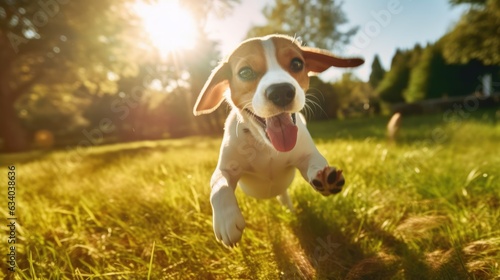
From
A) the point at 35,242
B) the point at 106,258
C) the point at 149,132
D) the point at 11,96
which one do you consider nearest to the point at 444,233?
the point at 106,258

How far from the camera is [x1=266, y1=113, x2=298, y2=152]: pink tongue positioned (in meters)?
1.55

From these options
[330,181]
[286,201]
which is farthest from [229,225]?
[286,201]

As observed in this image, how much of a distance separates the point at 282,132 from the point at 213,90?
613 millimetres

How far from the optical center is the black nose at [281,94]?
4.99 ft

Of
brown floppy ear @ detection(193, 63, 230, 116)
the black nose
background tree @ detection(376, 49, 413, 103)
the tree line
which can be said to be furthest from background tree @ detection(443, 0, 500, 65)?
the black nose

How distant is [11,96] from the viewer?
707 inches

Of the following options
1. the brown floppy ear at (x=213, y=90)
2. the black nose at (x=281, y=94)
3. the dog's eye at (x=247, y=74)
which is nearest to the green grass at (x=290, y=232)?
the brown floppy ear at (x=213, y=90)

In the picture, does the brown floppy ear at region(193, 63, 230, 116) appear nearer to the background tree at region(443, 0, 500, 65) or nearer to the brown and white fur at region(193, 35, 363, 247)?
the brown and white fur at region(193, 35, 363, 247)

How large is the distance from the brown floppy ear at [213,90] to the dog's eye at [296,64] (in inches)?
16.2

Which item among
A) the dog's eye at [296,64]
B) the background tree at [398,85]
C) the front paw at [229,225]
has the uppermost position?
the dog's eye at [296,64]

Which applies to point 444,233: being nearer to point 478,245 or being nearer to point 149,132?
point 478,245

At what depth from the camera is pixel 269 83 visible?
1.57 m

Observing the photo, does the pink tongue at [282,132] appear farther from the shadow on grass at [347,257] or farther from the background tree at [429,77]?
the background tree at [429,77]

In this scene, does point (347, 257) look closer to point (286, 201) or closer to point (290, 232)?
point (290, 232)
